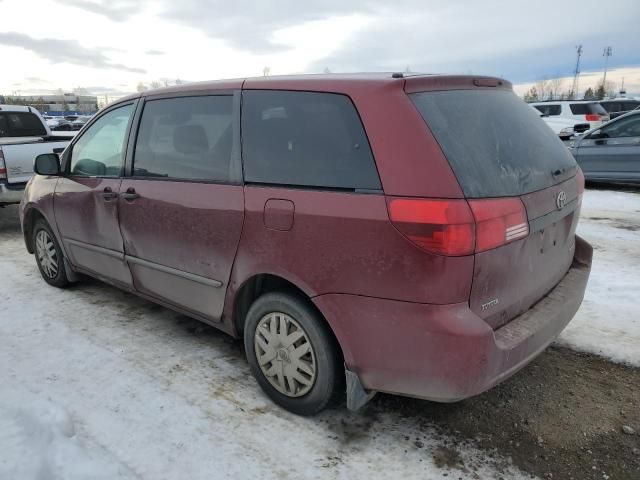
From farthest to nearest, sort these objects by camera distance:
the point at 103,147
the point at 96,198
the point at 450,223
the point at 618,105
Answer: the point at 618,105 → the point at 103,147 → the point at 96,198 → the point at 450,223

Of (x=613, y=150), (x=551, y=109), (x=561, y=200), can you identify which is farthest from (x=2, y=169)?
(x=551, y=109)

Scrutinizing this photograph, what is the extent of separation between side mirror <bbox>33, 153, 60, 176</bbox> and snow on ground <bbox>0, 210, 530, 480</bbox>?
1322mm

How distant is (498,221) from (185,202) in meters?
1.84

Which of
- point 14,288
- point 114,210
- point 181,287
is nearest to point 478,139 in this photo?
point 181,287

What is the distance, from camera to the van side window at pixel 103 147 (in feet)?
12.3

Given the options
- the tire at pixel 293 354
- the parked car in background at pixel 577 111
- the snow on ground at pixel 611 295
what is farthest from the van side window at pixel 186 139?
the parked car in background at pixel 577 111

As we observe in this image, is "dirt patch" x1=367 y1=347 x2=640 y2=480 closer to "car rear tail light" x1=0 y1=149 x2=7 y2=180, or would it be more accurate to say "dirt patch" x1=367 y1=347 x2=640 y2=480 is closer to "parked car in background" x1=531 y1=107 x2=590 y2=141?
"car rear tail light" x1=0 y1=149 x2=7 y2=180

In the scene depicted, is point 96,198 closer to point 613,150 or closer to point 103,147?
point 103,147

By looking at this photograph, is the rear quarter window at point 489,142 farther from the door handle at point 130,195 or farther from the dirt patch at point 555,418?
the door handle at point 130,195

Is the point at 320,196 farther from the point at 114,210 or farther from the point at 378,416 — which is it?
the point at 114,210

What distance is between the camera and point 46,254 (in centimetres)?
478

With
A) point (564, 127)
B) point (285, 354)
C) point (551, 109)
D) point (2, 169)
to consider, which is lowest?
point (285, 354)

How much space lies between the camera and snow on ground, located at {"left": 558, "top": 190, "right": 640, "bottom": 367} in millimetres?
3498

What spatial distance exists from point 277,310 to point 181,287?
2.98ft
